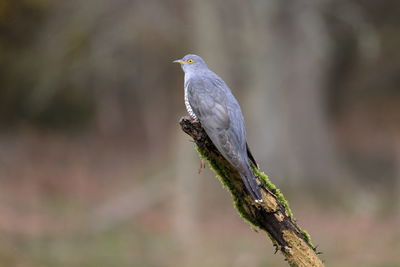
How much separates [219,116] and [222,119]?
34 millimetres

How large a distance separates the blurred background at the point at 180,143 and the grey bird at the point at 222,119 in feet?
23.4

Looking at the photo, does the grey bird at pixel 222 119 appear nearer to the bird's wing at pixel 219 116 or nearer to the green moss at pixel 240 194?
the bird's wing at pixel 219 116

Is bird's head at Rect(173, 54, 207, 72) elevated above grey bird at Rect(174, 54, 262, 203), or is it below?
above

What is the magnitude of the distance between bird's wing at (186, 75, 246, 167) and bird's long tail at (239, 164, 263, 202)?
0.06m

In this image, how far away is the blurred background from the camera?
15.5 m

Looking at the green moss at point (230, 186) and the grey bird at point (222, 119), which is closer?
the grey bird at point (222, 119)

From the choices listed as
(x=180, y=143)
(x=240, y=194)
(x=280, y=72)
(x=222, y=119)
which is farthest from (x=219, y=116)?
(x=280, y=72)

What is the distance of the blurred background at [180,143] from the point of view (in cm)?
1552

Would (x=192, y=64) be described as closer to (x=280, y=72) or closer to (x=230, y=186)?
(x=230, y=186)

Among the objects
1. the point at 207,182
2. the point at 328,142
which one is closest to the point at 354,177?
the point at 328,142

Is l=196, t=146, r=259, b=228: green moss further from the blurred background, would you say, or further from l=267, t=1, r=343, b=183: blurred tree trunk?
l=267, t=1, r=343, b=183: blurred tree trunk

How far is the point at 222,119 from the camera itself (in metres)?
5.26

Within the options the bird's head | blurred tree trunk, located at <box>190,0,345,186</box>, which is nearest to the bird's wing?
the bird's head

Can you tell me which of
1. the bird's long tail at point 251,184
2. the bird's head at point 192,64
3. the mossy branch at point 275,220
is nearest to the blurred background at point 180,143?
the bird's head at point 192,64
